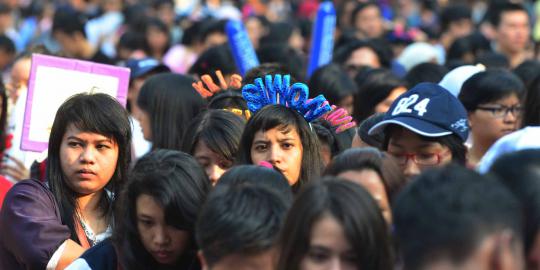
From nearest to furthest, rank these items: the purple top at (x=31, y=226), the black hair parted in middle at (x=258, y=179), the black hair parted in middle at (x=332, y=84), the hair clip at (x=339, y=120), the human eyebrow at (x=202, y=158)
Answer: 1. the black hair parted in middle at (x=258, y=179)
2. the purple top at (x=31, y=226)
3. the human eyebrow at (x=202, y=158)
4. the hair clip at (x=339, y=120)
5. the black hair parted in middle at (x=332, y=84)

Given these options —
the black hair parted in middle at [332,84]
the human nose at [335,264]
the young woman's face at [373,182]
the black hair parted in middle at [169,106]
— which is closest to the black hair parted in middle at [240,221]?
the human nose at [335,264]

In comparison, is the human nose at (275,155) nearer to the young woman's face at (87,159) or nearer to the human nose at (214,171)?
the human nose at (214,171)

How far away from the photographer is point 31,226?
14.3 ft

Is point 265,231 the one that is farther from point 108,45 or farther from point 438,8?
point 438,8

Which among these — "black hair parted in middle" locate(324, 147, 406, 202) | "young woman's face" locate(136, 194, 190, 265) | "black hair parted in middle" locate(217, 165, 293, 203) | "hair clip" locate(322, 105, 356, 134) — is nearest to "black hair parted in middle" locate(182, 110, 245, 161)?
"hair clip" locate(322, 105, 356, 134)

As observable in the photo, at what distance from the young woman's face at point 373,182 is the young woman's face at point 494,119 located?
2.07 metres

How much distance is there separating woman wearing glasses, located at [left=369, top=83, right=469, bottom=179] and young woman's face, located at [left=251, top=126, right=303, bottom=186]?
338 millimetres

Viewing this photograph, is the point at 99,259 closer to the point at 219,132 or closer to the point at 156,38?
the point at 219,132

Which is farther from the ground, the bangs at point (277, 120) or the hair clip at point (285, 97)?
the hair clip at point (285, 97)

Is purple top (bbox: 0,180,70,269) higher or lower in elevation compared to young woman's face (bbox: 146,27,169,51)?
lower

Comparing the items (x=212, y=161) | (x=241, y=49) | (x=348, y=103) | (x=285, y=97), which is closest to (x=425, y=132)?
(x=285, y=97)

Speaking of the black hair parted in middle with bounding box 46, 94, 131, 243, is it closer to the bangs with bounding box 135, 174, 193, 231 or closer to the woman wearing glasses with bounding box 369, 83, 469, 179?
the bangs with bounding box 135, 174, 193, 231

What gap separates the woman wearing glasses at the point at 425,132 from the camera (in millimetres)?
4527

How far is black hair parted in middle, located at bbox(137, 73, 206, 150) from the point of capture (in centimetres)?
609
